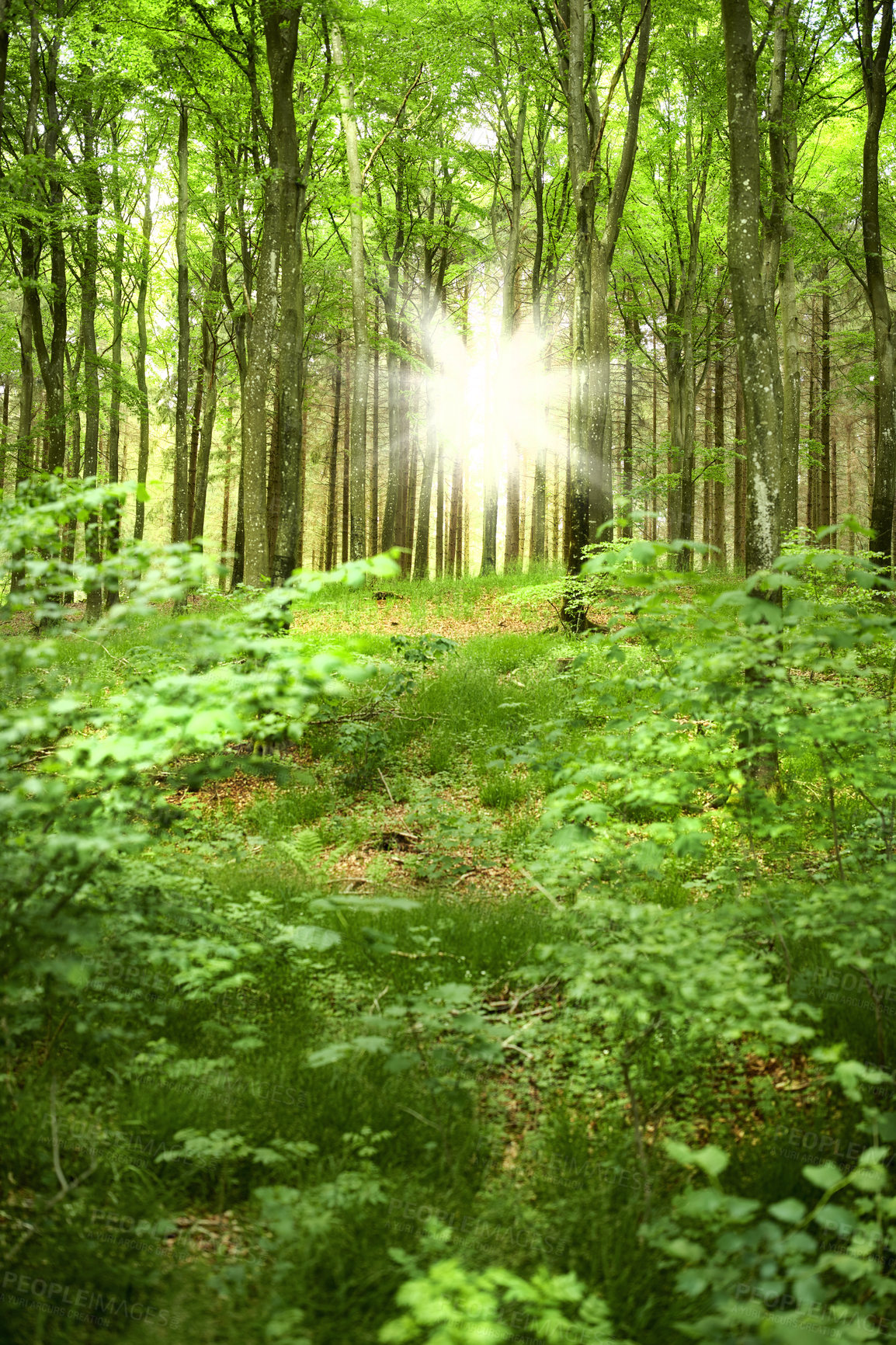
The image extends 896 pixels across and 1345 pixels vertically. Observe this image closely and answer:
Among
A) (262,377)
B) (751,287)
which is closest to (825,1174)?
(751,287)

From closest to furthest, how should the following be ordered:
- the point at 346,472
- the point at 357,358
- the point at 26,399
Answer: the point at 357,358 → the point at 26,399 → the point at 346,472

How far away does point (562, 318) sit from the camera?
2675cm

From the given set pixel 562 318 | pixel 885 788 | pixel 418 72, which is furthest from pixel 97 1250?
pixel 562 318

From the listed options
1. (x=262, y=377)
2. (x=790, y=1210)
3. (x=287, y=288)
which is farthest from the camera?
(x=262, y=377)

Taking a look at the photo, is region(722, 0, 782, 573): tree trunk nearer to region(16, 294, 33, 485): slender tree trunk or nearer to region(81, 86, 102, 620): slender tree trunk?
region(81, 86, 102, 620): slender tree trunk

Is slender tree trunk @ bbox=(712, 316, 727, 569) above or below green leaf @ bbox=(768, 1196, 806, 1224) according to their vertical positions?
above

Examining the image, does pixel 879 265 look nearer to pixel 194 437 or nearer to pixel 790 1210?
pixel 790 1210

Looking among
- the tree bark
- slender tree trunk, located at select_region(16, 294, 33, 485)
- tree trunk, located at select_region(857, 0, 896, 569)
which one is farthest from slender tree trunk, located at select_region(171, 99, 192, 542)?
tree trunk, located at select_region(857, 0, 896, 569)

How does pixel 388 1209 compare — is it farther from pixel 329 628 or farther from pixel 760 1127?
pixel 329 628

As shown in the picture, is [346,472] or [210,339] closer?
[210,339]

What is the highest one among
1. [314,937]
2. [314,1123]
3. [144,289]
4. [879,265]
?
[144,289]

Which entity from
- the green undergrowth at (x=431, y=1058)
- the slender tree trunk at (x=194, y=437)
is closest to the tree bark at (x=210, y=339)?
the slender tree trunk at (x=194, y=437)

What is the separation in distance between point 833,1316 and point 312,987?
2.51m

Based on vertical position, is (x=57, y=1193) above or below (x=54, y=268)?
below
